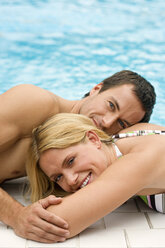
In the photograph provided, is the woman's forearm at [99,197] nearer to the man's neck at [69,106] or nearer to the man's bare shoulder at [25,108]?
the man's bare shoulder at [25,108]

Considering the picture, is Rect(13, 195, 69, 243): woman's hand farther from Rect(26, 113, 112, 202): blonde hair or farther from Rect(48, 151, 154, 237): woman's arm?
Rect(26, 113, 112, 202): blonde hair

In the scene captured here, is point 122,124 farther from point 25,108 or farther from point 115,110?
point 25,108

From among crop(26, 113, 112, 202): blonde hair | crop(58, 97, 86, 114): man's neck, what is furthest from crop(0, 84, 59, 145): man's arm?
crop(58, 97, 86, 114): man's neck

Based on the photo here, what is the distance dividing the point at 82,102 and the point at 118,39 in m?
7.90

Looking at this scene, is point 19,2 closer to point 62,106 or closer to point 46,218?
point 62,106

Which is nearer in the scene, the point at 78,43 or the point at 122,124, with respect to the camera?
the point at 122,124

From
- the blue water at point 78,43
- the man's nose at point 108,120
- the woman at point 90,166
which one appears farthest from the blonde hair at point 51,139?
the blue water at point 78,43

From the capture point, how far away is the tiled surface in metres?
2.35

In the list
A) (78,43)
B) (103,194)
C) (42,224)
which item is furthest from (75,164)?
(78,43)

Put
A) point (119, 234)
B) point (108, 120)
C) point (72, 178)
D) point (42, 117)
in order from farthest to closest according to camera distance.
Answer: point (108, 120)
point (42, 117)
point (72, 178)
point (119, 234)

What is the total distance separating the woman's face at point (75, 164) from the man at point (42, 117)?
0.35 m

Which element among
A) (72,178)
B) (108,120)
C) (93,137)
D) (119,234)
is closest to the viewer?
(119,234)

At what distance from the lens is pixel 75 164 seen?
2678 mm

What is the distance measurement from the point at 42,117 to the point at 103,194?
1.00 meters
